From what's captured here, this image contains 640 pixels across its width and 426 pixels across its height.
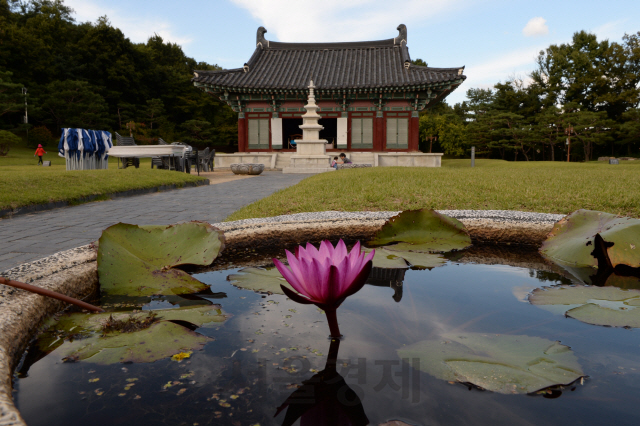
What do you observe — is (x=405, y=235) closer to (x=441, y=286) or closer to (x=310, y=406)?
(x=441, y=286)

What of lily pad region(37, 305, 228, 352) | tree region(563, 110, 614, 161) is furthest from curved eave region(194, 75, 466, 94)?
lily pad region(37, 305, 228, 352)

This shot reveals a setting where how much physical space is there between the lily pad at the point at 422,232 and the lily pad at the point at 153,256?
69 cm

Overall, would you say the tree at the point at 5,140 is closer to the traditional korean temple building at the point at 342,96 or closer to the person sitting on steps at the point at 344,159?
the traditional korean temple building at the point at 342,96

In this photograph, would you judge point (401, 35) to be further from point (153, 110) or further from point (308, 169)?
point (153, 110)

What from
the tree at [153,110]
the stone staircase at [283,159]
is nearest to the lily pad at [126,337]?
the stone staircase at [283,159]

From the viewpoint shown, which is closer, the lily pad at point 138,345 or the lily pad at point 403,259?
the lily pad at point 138,345

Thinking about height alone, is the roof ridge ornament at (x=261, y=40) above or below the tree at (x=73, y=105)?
above

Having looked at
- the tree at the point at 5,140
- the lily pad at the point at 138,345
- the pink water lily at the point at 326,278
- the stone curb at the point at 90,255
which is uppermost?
the tree at the point at 5,140

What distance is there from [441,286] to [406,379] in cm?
56

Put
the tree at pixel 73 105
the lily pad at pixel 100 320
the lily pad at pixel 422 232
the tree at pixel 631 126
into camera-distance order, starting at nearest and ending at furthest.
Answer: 1. the lily pad at pixel 100 320
2. the lily pad at pixel 422 232
3. the tree at pixel 631 126
4. the tree at pixel 73 105

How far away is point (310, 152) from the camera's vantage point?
1269 cm

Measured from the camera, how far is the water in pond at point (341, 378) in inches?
24.4

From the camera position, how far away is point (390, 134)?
15109mm

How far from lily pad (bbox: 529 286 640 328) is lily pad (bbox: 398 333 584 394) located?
0.70ft
